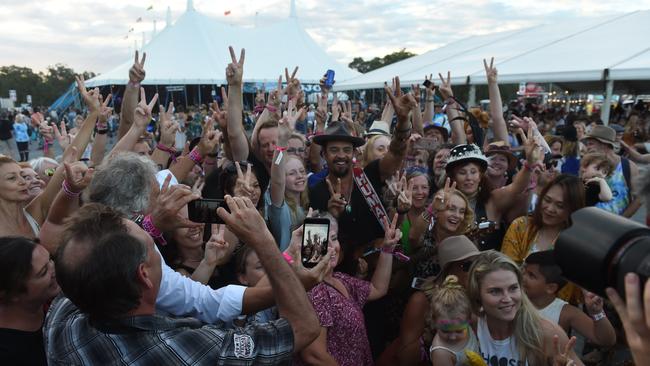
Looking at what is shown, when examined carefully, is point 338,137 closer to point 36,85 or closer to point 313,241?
point 313,241

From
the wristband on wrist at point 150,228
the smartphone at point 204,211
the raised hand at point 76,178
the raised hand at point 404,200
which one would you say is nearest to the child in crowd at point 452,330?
the raised hand at point 404,200

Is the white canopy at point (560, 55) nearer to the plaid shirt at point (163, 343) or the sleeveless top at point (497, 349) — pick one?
the sleeveless top at point (497, 349)

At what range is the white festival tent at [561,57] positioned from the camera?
8203mm

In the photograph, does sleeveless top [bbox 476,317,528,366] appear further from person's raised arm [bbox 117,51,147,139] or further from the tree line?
the tree line

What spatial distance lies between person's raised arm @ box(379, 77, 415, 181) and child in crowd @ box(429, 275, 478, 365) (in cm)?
154

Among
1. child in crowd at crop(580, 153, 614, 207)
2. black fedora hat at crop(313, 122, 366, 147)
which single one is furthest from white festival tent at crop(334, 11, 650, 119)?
black fedora hat at crop(313, 122, 366, 147)

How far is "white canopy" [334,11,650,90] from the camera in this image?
27.0ft

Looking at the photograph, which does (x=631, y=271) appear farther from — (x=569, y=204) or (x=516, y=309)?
(x=569, y=204)

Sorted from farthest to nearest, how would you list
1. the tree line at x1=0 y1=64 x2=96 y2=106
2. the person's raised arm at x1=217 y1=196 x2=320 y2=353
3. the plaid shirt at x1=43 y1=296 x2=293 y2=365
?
the tree line at x1=0 y1=64 x2=96 y2=106 < the person's raised arm at x1=217 y1=196 x2=320 y2=353 < the plaid shirt at x1=43 y1=296 x2=293 y2=365

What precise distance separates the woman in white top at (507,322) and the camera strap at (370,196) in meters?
0.99

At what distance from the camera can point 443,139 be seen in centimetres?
588

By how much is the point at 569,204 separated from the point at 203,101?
30442mm

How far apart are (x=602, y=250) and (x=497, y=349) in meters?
1.26

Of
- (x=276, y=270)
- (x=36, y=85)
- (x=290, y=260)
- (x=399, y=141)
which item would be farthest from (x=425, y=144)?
(x=36, y=85)
